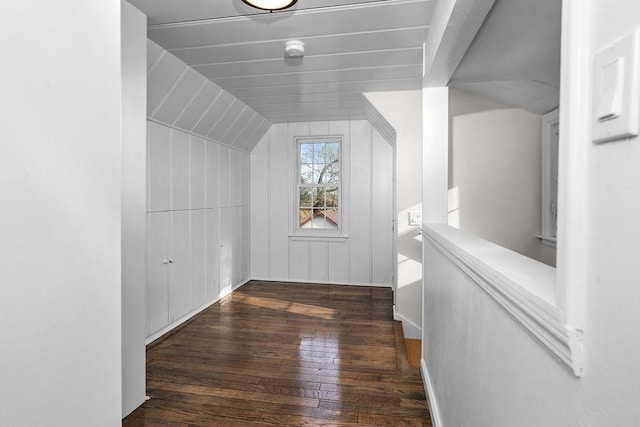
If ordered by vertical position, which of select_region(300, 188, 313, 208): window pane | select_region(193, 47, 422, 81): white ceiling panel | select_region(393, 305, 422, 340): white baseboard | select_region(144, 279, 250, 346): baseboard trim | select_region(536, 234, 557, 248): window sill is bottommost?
select_region(393, 305, 422, 340): white baseboard

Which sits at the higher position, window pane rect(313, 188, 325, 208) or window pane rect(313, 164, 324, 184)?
window pane rect(313, 164, 324, 184)

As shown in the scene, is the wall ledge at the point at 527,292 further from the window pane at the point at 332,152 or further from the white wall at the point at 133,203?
the window pane at the point at 332,152

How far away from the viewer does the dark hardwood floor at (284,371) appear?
7.14 ft

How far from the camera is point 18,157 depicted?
0.71m

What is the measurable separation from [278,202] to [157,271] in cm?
243

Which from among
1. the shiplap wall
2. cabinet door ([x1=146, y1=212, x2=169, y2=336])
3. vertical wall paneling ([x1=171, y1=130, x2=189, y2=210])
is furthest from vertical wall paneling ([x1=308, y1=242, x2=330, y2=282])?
cabinet door ([x1=146, y1=212, x2=169, y2=336])

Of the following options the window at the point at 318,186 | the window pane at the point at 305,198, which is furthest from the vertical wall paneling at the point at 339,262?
Result: the window pane at the point at 305,198

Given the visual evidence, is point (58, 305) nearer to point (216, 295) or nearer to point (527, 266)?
point (527, 266)

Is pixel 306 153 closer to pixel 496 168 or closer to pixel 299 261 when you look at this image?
pixel 299 261

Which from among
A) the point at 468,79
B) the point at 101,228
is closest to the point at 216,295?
the point at 468,79

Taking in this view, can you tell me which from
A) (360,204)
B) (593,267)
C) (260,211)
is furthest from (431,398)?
(260,211)

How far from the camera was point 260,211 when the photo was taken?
5555mm

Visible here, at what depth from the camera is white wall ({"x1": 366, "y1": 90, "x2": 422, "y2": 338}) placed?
376cm

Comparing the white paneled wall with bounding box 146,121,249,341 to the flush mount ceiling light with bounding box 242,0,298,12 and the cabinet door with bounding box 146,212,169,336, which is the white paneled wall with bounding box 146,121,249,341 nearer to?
the cabinet door with bounding box 146,212,169,336
